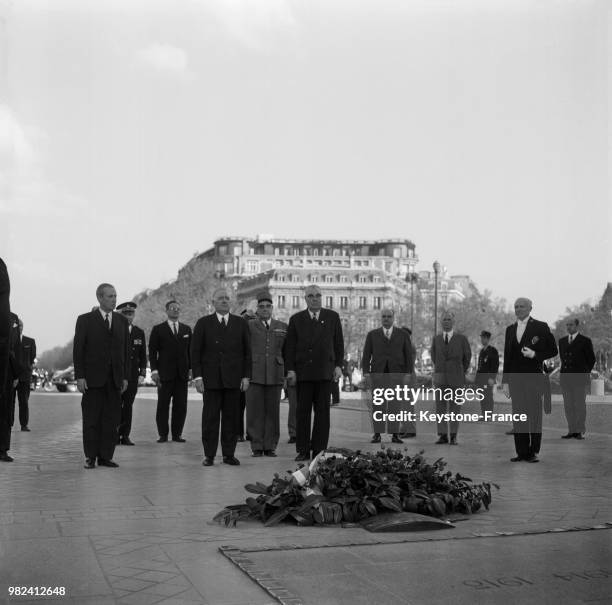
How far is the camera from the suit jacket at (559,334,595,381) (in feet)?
54.5

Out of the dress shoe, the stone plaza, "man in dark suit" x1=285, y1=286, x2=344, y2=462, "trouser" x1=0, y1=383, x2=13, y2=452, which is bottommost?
the stone plaza

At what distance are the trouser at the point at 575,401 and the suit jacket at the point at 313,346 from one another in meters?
5.73

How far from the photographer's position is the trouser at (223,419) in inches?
431

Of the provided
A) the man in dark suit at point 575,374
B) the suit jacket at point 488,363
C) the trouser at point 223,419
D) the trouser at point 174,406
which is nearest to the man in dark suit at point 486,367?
the suit jacket at point 488,363

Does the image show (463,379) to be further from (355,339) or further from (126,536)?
(355,339)

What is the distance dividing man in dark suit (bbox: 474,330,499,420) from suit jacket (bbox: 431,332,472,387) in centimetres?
304

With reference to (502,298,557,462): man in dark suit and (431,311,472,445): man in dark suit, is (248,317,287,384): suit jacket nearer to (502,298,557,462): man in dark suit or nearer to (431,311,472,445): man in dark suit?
(502,298,557,462): man in dark suit

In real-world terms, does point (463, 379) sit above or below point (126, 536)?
above

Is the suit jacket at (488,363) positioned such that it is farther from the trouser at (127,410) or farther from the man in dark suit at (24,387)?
the man in dark suit at (24,387)

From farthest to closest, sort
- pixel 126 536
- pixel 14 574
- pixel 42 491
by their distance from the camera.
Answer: pixel 42 491, pixel 126 536, pixel 14 574

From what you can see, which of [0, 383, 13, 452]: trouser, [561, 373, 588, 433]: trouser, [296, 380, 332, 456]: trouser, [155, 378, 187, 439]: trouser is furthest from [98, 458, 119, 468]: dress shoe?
[561, 373, 588, 433]: trouser

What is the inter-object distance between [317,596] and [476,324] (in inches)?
2254

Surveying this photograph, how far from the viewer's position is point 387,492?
6738mm

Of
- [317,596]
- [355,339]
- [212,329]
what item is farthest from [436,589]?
[355,339]
